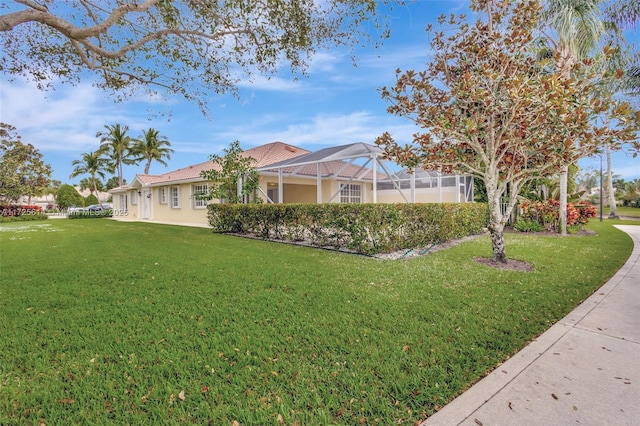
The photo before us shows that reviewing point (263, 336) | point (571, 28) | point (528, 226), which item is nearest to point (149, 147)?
point (528, 226)

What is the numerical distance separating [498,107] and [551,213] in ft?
29.3

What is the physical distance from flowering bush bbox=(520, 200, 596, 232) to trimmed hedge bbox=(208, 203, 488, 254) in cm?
214

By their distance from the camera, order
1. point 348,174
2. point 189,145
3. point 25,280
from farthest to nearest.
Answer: point 189,145 < point 348,174 < point 25,280

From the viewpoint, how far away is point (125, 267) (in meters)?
6.91

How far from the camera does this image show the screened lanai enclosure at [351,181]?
604 inches

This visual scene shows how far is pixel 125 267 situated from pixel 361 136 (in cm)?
1270

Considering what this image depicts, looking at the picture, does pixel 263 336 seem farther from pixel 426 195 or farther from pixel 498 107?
pixel 426 195

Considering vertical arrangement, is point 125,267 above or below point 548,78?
below

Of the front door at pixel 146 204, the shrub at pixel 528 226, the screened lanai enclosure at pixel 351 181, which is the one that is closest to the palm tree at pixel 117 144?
the front door at pixel 146 204

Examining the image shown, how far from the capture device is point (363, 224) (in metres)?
8.20

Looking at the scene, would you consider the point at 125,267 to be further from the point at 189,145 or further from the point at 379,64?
the point at 189,145

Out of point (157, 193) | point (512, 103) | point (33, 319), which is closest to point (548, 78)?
point (512, 103)

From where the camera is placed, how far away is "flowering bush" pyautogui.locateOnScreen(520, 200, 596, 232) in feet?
41.1

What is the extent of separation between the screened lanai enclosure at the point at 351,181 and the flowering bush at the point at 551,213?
11.6 ft
